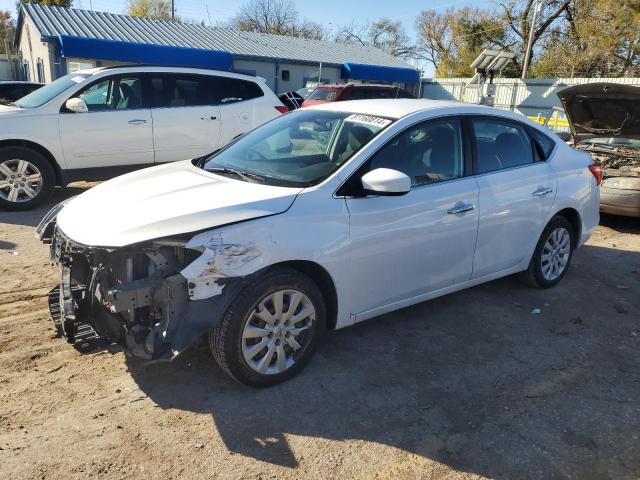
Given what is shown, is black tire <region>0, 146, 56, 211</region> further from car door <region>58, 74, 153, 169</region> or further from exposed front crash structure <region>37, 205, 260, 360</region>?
exposed front crash structure <region>37, 205, 260, 360</region>

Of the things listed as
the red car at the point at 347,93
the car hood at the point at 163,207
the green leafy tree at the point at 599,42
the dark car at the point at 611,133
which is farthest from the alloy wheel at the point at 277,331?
the green leafy tree at the point at 599,42

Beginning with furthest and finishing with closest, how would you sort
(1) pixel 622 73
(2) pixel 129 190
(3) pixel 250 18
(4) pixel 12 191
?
(3) pixel 250 18 < (1) pixel 622 73 < (4) pixel 12 191 < (2) pixel 129 190

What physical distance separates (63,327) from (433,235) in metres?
2.41

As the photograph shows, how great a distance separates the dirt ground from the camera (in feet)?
8.72

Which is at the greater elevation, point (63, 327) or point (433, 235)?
point (433, 235)

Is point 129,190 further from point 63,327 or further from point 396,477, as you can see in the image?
point 396,477

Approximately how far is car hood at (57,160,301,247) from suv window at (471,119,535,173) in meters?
1.72

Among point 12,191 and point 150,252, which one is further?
point 12,191

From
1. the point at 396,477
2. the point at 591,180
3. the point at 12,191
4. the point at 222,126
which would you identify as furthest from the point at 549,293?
the point at 12,191

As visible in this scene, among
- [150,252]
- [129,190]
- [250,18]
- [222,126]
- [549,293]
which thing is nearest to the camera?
[150,252]

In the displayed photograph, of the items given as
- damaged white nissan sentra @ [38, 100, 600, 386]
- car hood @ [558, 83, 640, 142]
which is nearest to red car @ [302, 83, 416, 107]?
car hood @ [558, 83, 640, 142]


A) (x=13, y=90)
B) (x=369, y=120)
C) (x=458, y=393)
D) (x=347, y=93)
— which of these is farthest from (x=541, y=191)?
(x=347, y=93)

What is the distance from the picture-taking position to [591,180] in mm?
5102

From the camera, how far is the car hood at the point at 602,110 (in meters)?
7.32
